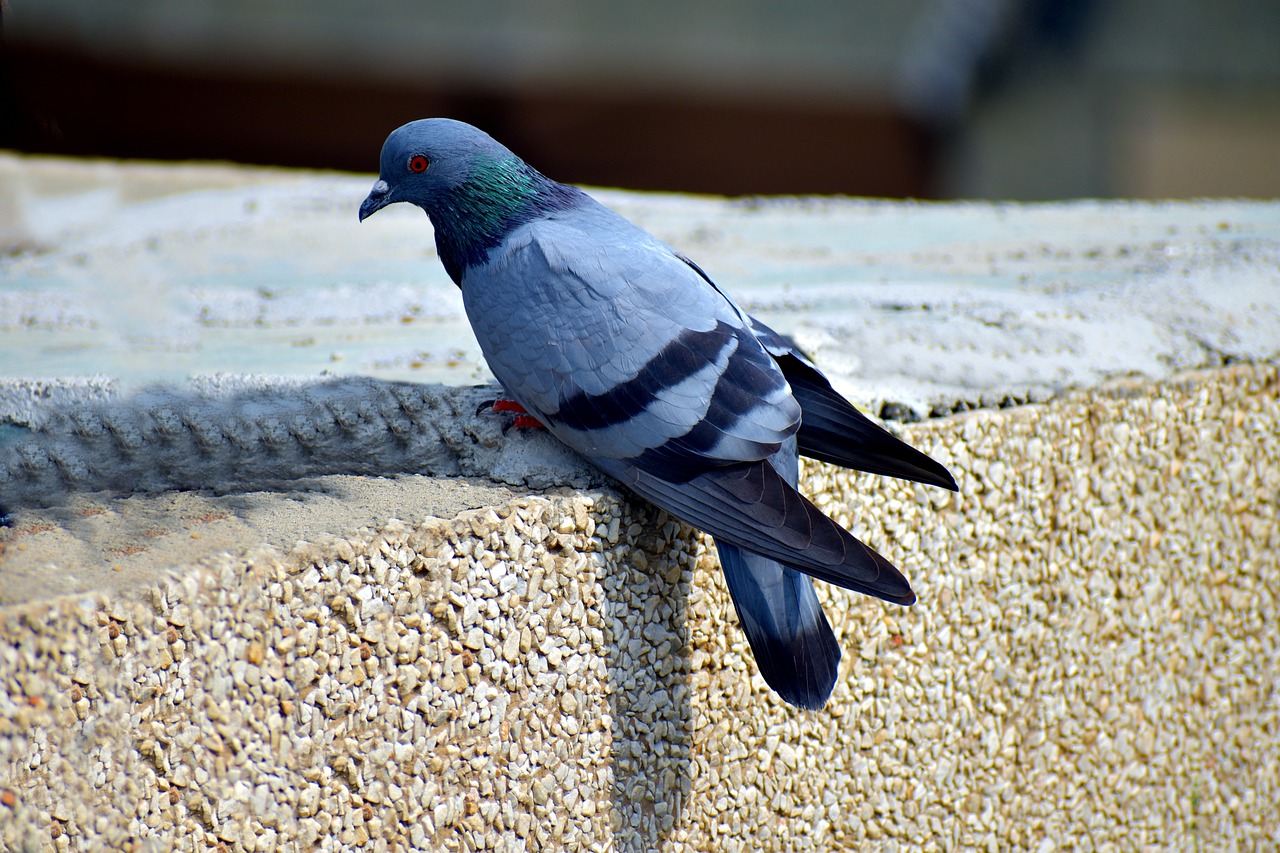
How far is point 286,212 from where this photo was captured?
15.4 ft

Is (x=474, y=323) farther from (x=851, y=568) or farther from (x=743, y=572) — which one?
(x=851, y=568)

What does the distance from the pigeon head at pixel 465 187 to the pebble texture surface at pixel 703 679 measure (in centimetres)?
57

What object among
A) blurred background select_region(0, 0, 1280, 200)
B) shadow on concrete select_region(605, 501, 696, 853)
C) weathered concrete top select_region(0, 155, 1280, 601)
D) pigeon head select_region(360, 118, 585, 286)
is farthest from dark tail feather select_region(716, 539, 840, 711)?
blurred background select_region(0, 0, 1280, 200)

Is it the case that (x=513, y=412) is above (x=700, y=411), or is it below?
below

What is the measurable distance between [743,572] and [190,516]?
95 centimetres

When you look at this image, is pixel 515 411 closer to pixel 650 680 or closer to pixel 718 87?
pixel 650 680

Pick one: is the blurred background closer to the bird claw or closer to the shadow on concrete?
the bird claw

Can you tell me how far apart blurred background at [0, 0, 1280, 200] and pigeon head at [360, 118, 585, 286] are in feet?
17.5

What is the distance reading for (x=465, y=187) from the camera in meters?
2.29

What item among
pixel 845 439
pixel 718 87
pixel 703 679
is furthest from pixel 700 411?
pixel 718 87

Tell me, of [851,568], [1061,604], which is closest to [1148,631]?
[1061,604]

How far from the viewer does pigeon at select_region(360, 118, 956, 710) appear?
1.94m

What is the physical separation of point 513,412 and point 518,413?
0.02 m

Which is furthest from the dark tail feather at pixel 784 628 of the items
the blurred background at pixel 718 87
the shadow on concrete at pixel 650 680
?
the blurred background at pixel 718 87
